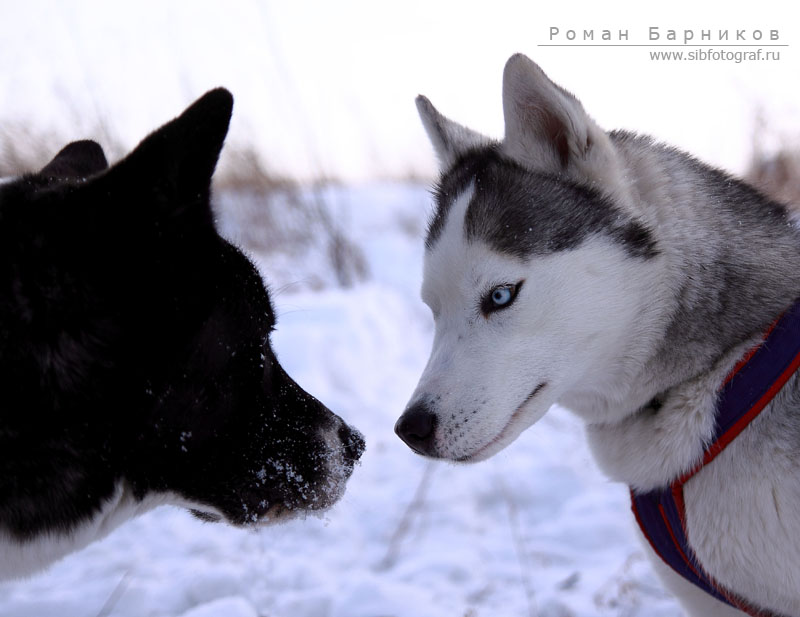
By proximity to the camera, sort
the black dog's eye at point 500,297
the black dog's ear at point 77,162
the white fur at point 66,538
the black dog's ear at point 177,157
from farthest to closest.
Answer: the black dog's ear at point 77,162 < the black dog's eye at point 500,297 < the white fur at point 66,538 < the black dog's ear at point 177,157

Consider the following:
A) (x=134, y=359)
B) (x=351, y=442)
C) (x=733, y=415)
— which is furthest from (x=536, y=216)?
(x=134, y=359)

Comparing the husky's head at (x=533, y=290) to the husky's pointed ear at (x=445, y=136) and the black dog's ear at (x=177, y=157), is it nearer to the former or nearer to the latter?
the husky's pointed ear at (x=445, y=136)

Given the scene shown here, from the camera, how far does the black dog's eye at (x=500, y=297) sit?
1.69m

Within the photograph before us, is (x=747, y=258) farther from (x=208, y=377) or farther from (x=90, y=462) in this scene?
(x=90, y=462)

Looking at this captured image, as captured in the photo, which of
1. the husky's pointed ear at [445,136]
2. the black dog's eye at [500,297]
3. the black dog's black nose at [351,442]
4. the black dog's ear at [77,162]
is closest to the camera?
the black dog's eye at [500,297]

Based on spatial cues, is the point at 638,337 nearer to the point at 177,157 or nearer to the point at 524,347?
the point at 524,347

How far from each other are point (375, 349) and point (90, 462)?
3394 mm

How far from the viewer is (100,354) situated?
1357 millimetres

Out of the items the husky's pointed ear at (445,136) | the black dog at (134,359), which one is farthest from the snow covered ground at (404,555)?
the husky's pointed ear at (445,136)

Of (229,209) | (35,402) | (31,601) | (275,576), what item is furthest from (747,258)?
(229,209)

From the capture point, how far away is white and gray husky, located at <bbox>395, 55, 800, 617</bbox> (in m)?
1.54

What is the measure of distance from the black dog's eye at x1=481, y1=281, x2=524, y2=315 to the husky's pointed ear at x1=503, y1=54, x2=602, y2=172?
42 cm

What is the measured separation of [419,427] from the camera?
1634 mm

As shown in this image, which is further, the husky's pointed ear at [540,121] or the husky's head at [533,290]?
the husky's pointed ear at [540,121]
